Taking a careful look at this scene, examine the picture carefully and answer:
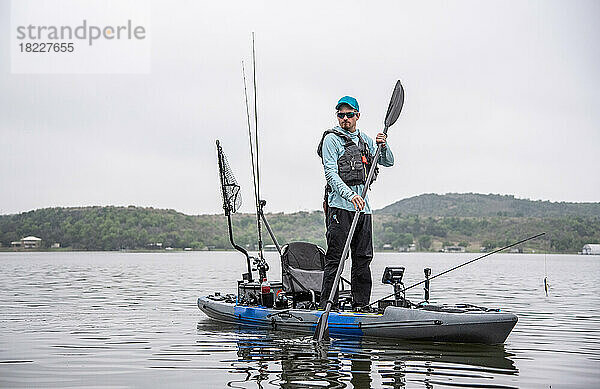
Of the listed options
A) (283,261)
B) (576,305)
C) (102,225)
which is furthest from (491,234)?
(283,261)

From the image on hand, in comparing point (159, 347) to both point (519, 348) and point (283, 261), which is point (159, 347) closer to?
point (283, 261)

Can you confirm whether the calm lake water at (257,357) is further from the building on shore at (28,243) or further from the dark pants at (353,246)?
the building on shore at (28,243)

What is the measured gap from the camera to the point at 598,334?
9.62m

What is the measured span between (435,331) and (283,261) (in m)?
2.89

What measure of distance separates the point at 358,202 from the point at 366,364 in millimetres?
1999

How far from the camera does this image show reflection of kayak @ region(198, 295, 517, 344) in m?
7.73

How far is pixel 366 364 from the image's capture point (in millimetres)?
6875

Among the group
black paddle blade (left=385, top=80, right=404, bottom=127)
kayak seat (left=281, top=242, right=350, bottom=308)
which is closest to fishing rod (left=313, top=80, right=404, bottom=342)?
black paddle blade (left=385, top=80, right=404, bottom=127)

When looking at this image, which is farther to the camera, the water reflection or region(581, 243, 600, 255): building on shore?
region(581, 243, 600, 255): building on shore

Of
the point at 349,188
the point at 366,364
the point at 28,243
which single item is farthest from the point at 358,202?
the point at 28,243

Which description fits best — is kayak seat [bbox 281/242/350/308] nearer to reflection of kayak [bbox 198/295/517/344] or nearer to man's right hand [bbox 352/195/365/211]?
reflection of kayak [bbox 198/295/517/344]

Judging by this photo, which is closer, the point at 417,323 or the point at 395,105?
the point at 417,323

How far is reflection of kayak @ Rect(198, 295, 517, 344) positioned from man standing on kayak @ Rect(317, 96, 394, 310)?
1.33 ft

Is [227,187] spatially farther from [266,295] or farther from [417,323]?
[417,323]
